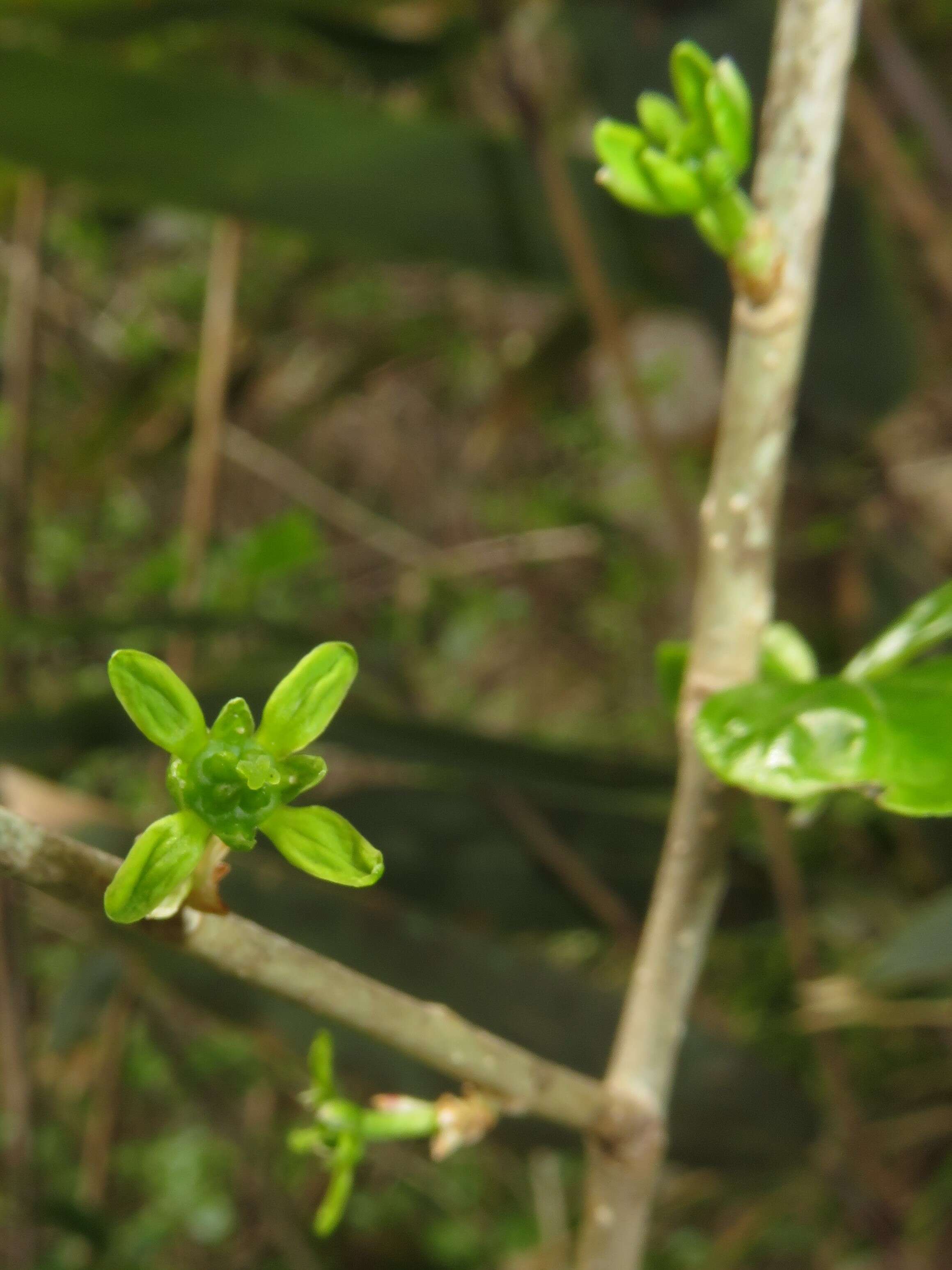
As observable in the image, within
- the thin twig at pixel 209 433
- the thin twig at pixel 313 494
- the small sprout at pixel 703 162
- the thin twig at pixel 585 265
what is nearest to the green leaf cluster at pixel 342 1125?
the small sprout at pixel 703 162

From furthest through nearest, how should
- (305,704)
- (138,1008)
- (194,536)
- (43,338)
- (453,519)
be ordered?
1. (453,519)
2. (43,338)
3. (138,1008)
4. (194,536)
5. (305,704)

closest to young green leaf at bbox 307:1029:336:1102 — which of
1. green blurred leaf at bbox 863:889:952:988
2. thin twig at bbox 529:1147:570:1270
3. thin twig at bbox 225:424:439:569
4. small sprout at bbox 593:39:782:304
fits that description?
small sprout at bbox 593:39:782:304

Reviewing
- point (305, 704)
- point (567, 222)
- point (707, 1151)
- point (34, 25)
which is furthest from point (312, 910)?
point (34, 25)

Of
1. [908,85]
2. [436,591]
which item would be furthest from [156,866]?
[436,591]

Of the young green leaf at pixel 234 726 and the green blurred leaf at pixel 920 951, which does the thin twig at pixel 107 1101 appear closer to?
the green blurred leaf at pixel 920 951

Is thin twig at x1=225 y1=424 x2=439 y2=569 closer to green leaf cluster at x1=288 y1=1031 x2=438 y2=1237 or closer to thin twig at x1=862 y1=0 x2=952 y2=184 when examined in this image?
thin twig at x1=862 y1=0 x2=952 y2=184

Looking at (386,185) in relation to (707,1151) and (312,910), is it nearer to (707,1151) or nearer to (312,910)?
(312,910)

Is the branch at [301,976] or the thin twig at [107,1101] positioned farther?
the thin twig at [107,1101]
